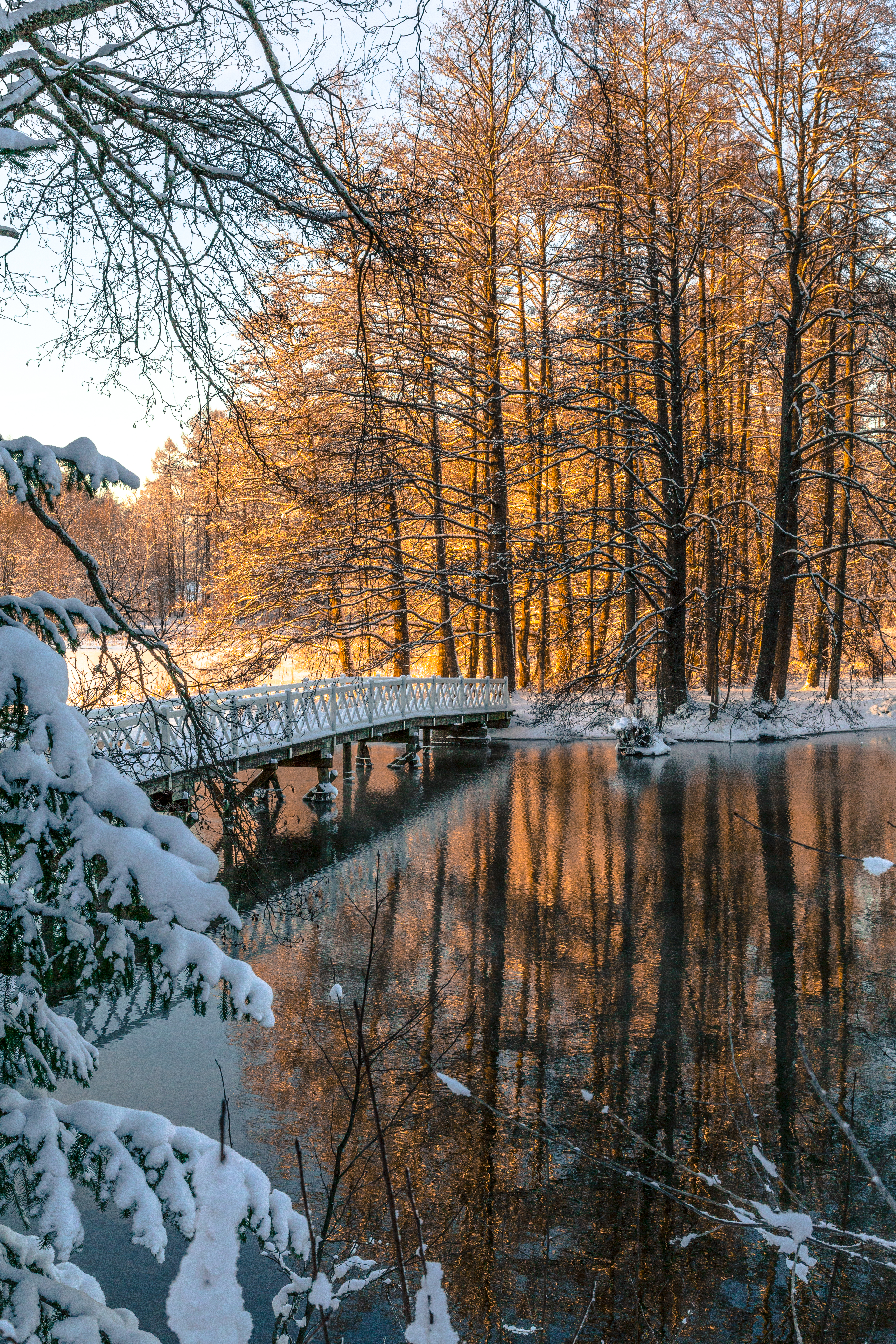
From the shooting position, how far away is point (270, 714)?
14.5 meters

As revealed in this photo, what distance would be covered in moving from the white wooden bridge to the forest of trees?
2.02m

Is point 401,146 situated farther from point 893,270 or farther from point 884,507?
point 884,507

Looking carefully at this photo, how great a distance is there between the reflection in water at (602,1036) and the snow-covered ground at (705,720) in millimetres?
7259

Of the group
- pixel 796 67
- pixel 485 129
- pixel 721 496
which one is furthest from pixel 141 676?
pixel 721 496

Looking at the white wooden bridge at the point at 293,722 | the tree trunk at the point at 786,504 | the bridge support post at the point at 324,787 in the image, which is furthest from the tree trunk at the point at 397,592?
the tree trunk at the point at 786,504

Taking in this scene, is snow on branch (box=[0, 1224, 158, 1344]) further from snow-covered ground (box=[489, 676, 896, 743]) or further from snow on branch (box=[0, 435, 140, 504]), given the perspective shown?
snow-covered ground (box=[489, 676, 896, 743])

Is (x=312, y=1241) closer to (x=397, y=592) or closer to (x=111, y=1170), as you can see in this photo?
(x=111, y=1170)

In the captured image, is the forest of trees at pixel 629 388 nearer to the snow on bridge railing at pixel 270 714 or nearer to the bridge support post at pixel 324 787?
the snow on bridge railing at pixel 270 714

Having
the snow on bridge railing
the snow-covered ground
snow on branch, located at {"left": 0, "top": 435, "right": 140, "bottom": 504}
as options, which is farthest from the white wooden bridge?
the snow-covered ground

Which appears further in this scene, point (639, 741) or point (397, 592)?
point (397, 592)

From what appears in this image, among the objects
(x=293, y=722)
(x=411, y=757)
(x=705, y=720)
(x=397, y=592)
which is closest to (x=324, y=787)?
(x=293, y=722)

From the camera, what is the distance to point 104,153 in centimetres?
409

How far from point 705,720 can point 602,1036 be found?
641 inches

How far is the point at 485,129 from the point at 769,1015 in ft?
69.3
